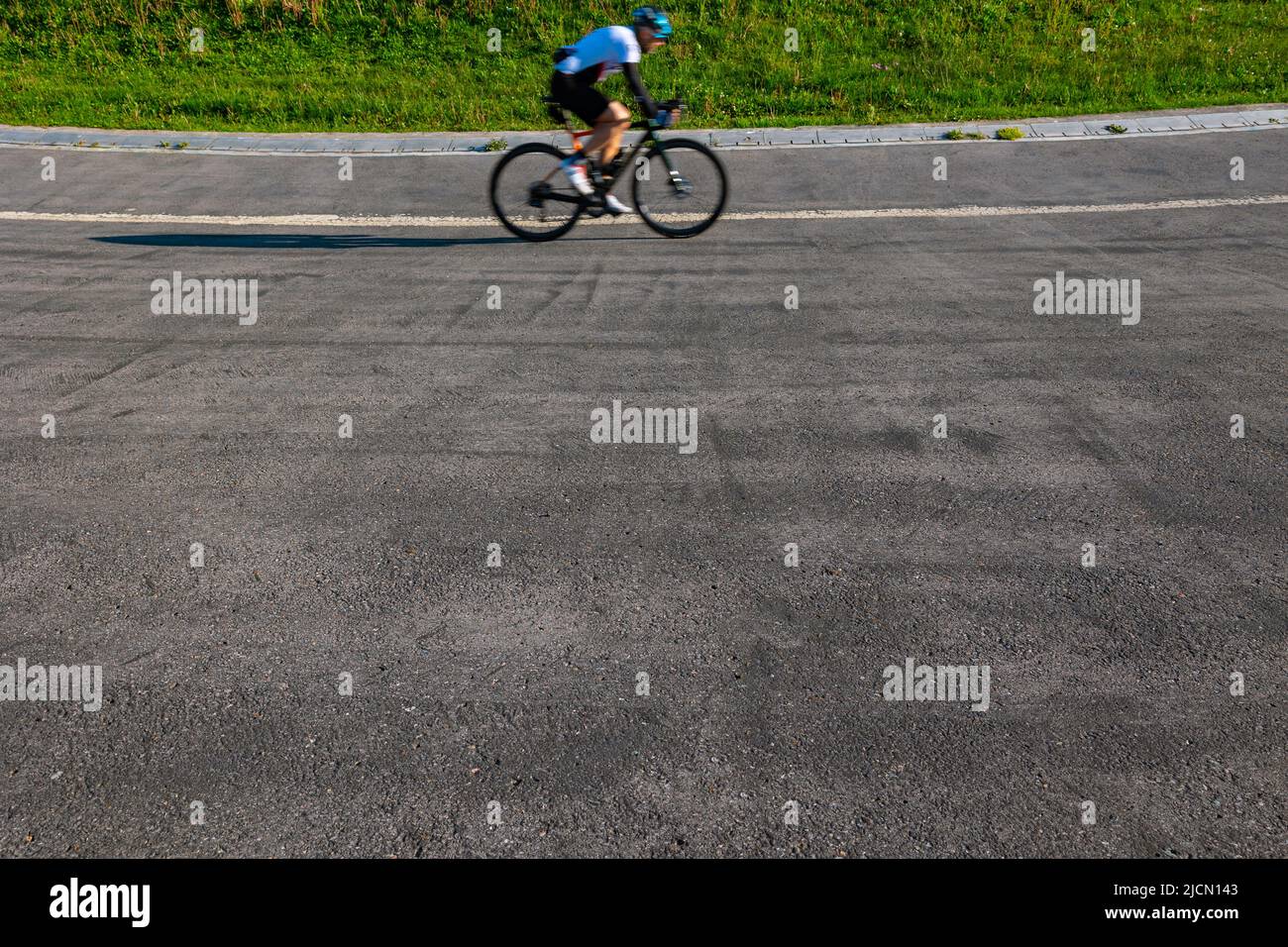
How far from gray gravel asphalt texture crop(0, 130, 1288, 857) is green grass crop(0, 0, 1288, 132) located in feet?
22.0

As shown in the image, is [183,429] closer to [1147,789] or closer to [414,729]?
[414,729]

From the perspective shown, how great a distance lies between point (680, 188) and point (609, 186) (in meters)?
0.69

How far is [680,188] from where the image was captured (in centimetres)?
1025

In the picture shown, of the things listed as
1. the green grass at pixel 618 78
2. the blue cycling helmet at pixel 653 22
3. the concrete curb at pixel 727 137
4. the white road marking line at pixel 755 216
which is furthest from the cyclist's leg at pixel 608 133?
the green grass at pixel 618 78

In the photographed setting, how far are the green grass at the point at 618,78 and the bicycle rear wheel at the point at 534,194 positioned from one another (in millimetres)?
5090

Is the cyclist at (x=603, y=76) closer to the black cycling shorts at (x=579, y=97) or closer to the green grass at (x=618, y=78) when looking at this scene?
the black cycling shorts at (x=579, y=97)

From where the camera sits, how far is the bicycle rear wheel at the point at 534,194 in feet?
33.1

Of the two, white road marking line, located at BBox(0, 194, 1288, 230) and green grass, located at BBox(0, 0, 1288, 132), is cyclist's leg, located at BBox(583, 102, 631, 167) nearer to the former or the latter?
white road marking line, located at BBox(0, 194, 1288, 230)

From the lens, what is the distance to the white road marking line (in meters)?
10.9

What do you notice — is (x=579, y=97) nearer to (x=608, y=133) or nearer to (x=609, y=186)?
(x=608, y=133)

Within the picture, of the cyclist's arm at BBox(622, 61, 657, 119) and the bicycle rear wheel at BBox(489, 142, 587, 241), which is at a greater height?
the cyclist's arm at BBox(622, 61, 657, 119)

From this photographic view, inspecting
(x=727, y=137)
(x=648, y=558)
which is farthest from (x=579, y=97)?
(x=648, y=558)

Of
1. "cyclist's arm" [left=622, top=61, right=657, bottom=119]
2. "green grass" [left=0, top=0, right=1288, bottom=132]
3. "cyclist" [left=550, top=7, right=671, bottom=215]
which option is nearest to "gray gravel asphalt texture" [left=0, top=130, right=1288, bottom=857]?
"cyclist" [left=550, top=7, right=671, bottom=215]
